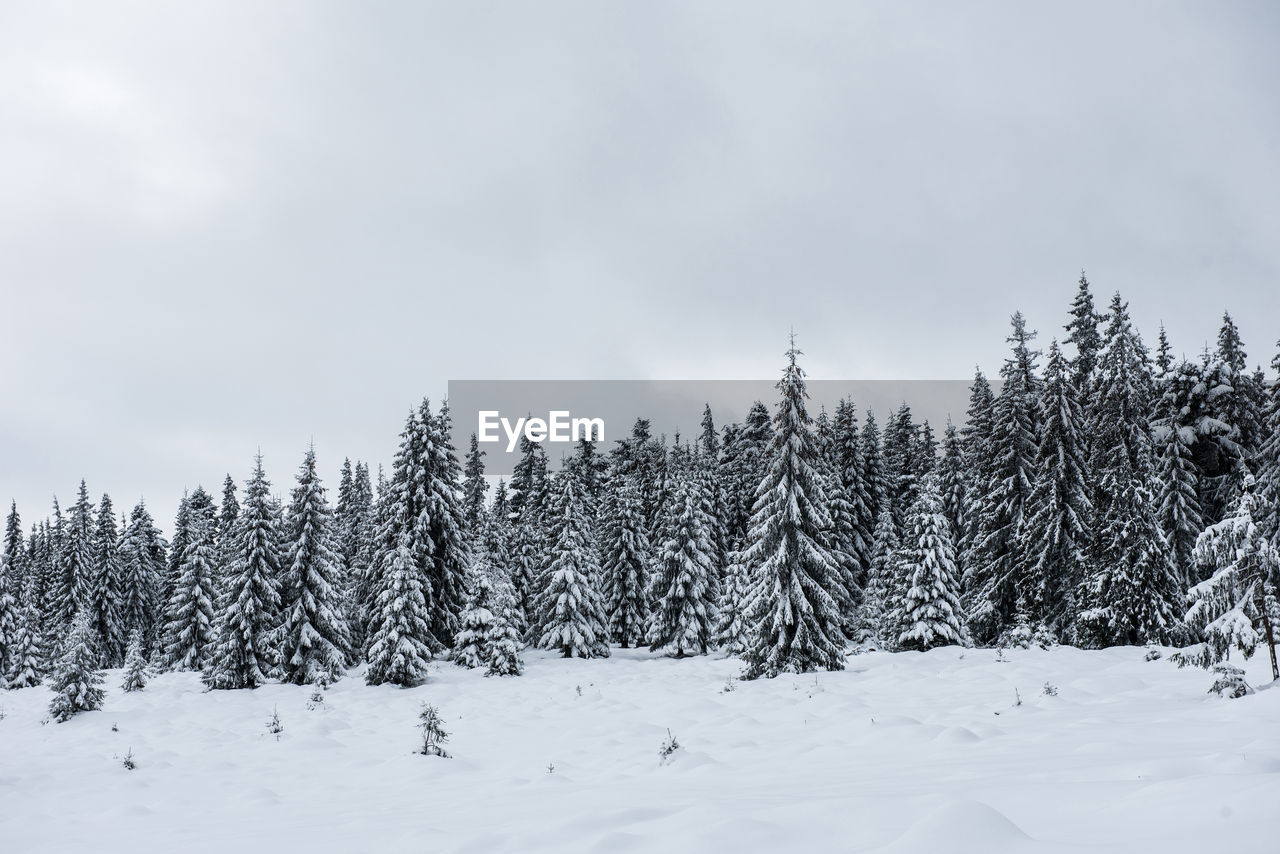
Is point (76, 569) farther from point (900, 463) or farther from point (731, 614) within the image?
point (900, 463)

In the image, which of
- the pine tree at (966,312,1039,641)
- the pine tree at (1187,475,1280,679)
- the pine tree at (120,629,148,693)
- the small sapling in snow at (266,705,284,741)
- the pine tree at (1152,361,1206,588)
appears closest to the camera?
the pine tree at (1187,475,1280,679)

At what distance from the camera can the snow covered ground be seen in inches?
214

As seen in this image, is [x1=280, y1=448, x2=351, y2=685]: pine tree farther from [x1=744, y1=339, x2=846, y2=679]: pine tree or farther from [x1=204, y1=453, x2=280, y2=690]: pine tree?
[x1=744, y1=339, x2=846, y2=679]: pine tree

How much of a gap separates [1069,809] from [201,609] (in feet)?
130

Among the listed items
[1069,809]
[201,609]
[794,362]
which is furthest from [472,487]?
[1069,809]

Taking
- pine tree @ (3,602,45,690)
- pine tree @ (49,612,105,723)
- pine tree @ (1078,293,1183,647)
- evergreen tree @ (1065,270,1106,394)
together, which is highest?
evergreen tree @ (1065,270,1106,394)

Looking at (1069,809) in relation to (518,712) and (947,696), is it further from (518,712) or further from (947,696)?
(518,712)

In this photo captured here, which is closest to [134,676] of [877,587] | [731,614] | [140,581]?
[731,614]

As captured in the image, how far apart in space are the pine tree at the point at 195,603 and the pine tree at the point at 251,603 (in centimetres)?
619

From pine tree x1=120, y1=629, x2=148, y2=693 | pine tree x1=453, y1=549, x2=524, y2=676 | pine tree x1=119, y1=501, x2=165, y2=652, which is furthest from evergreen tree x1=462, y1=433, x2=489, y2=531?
pine tree x1=119, y1=501, x2=165, y2=652

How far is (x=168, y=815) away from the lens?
10180 mm

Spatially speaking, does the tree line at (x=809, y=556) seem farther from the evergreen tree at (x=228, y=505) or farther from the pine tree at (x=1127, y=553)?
the evergreen tree at (x=228, y=505)

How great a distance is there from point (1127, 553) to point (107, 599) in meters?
62.8

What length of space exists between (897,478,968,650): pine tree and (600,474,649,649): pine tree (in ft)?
62.5
